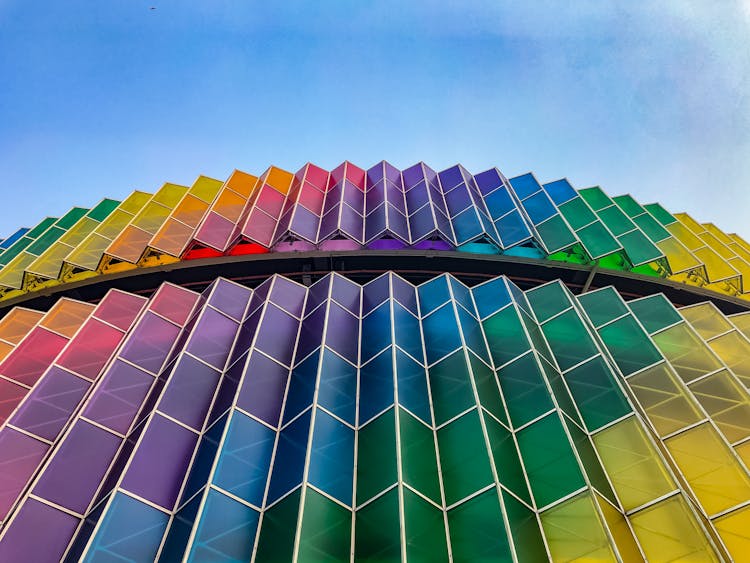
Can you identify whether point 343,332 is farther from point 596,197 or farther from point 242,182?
point 596,197

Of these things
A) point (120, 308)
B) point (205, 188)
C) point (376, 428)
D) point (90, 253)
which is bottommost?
point (376, 428)

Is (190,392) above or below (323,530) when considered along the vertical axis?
above

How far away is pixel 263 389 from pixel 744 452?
14890 mm

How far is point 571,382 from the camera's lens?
1941 cm

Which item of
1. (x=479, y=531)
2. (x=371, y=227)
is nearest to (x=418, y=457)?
(x=479, y=531)

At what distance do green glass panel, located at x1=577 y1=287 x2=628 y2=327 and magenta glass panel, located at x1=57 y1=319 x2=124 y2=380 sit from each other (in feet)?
63.0

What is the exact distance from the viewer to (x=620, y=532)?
13.8 m

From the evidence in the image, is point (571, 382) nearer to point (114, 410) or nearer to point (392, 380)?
point (392, 380)

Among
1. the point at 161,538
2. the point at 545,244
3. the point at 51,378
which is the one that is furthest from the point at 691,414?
the point at 51,378

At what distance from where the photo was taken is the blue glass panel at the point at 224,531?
13.0 meters

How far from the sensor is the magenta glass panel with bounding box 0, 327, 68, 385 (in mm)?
20500

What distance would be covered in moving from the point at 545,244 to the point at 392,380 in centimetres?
1370

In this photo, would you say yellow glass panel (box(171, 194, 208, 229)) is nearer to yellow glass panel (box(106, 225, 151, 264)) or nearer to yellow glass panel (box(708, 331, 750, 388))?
yellow glass panel (box(106, 225, 151, 264))

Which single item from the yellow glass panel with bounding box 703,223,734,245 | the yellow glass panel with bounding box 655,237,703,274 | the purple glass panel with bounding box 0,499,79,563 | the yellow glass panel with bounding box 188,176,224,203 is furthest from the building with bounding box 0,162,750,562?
the yellow glass panel with bounding box 703,223,734,245
